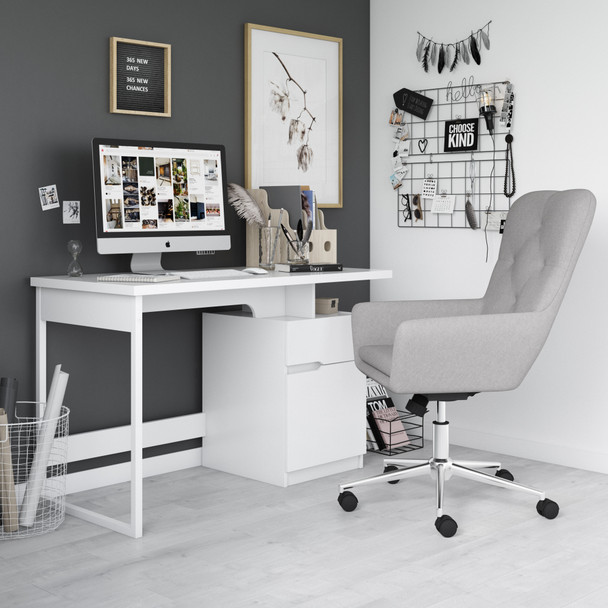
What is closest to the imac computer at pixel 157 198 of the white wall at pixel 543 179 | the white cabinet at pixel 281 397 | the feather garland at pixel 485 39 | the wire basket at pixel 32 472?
the white cabinet at pixel 281 397

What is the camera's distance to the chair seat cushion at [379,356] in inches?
119

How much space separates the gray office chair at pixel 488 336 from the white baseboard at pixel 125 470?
32.3 inches

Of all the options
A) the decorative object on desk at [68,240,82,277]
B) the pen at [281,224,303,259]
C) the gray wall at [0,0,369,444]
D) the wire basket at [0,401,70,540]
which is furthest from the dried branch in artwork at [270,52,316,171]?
the wire basket at [0,401,70,540]

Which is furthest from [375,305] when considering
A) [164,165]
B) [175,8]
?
[175,8]

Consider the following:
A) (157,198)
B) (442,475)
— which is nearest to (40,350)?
(157,198)

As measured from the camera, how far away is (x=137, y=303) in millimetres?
2746

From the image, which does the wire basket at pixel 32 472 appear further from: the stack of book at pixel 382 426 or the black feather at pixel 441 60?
the black feather at pixel 441 60

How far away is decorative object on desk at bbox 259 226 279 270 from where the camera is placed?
11.6ft

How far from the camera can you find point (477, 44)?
152 inches

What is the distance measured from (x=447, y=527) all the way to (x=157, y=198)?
1485mm

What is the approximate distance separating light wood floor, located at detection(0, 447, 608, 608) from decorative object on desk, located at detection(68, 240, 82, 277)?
802 millimetres

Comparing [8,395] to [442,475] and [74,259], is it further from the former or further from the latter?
[442,475]

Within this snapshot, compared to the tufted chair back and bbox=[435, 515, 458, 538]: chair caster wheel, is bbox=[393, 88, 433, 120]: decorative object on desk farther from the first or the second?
bbox=[435, 515, 458, 538]: chair caster wheel

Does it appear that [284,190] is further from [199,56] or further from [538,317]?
[538,317]
